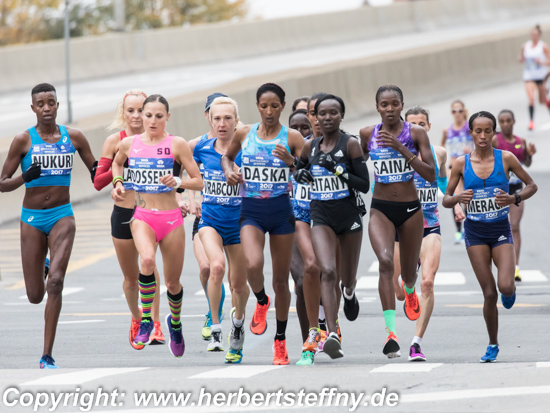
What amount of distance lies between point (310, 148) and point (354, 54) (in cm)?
3581

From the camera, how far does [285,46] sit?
4884cm

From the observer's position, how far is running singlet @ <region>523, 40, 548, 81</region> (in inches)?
1106

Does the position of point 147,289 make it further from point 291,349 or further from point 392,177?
point 392,177

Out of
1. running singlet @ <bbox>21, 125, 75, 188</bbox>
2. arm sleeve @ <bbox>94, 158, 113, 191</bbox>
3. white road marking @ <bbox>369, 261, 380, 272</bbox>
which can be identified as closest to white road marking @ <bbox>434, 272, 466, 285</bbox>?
white road marking @ <bbox>369, 261, 380, 272</bbox>

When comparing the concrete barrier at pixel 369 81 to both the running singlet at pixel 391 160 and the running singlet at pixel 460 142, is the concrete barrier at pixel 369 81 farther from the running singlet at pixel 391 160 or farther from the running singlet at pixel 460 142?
the running singlet at pixel 391 160

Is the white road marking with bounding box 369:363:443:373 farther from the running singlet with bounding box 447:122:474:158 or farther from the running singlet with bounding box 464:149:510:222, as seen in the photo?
the running singlet with bounding box 447:122:474:158

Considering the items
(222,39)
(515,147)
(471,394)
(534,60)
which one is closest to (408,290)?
(471,394)

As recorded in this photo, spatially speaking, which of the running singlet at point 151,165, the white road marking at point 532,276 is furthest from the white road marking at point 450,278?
the running singlet at point 151,165

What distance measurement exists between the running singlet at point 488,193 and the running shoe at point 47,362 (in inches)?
148

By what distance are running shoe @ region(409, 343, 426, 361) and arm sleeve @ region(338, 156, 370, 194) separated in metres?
1.37

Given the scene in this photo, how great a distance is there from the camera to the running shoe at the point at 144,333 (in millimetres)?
10938

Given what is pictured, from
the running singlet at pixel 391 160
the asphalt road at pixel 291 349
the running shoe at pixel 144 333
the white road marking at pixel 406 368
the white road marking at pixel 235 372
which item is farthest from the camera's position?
the running shoe at pixel 144 333

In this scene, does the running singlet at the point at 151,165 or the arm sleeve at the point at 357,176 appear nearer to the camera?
the arm sleeve at the point at 357,176

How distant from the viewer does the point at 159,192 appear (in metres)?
10.6
